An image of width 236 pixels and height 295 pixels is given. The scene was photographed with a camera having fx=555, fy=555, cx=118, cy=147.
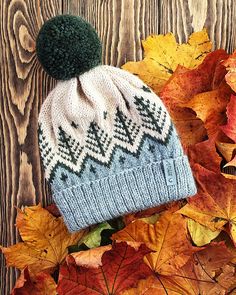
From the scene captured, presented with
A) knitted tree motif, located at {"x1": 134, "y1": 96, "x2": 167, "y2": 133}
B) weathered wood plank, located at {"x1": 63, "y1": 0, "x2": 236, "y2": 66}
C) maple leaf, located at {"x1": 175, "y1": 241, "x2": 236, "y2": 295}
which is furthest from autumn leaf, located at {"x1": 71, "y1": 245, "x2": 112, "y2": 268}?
weathered wood plank, located at {"x1": 63, "y1": 0, "x2": 236, "y2": 66}

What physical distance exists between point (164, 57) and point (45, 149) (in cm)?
31

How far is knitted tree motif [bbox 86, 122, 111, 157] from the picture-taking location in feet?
3.65

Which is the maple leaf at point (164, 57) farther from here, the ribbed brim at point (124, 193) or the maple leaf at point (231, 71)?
the ribbed brim at point (124, 193)

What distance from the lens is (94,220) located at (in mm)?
1118

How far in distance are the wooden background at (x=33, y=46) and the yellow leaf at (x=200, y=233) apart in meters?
0.31

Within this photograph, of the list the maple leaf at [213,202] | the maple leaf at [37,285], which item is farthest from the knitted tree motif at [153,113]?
the maple leaf at [37,285]

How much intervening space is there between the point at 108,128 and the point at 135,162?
9 cm

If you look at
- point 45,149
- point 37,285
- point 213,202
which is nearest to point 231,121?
point 213,202

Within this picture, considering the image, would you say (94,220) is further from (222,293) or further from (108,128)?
(222,293)

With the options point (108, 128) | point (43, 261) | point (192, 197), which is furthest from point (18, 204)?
point (192, 197)

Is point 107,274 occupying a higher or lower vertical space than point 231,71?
lower

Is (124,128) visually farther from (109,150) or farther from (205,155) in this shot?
(205,155)

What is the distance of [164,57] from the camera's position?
1.15 m

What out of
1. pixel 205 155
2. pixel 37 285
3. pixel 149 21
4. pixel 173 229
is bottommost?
pixel 37 285
